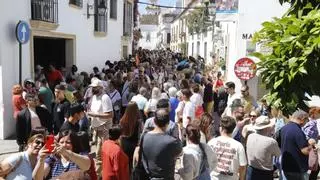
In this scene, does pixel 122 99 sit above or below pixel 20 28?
below

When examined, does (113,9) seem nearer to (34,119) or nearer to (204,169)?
(34,119)

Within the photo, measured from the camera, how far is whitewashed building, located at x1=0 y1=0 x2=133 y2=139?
395 inches

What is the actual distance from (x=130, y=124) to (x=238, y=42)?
8.58 metres

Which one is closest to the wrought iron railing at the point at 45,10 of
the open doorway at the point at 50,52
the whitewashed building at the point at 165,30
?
the open doorway at the point at 50,52

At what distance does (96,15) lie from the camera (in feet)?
55.6

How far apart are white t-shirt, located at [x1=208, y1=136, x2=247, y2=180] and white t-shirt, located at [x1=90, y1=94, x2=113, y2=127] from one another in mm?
3274

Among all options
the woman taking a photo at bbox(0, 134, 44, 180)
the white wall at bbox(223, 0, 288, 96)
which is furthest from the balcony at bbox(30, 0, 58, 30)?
the woman taking a photo at bbox(0, 134, 44, 180)

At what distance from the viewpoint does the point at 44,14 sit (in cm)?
1184

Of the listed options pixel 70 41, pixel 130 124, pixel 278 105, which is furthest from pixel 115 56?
pixel 278 105

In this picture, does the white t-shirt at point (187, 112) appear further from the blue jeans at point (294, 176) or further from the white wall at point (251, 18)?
the white wall at point (251, 18)

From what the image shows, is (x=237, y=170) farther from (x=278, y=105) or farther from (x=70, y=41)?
(x=70, y=41)

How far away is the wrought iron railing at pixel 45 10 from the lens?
11.2 metres

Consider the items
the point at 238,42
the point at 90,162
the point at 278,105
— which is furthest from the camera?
the point at 238,42

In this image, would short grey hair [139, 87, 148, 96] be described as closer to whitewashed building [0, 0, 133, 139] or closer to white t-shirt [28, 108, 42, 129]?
white t-shirt [28, 108, 42, 129]
